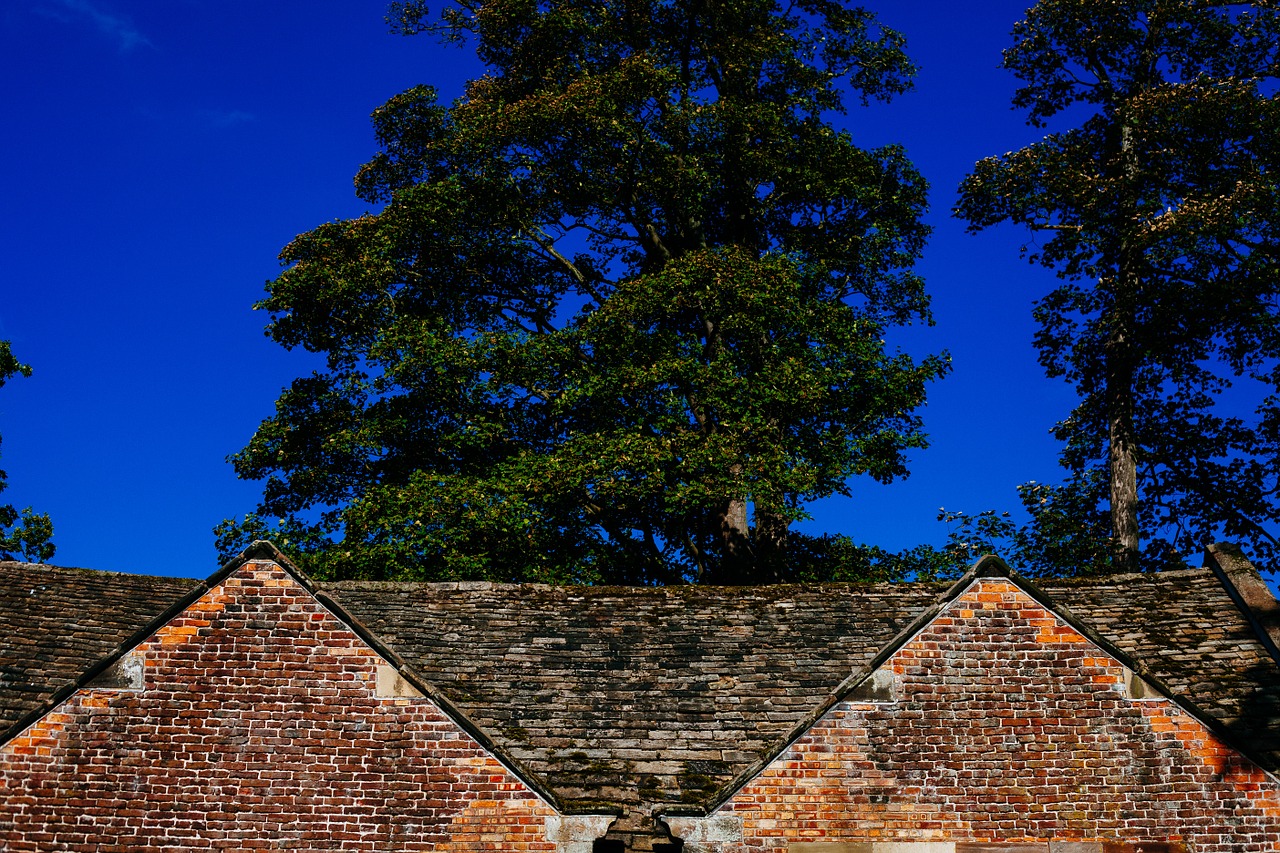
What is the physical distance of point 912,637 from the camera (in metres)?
13.3

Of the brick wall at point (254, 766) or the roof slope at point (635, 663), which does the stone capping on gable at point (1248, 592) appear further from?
the brick wall at point (254, 766)

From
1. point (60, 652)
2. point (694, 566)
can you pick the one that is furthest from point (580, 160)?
point (60, 652)

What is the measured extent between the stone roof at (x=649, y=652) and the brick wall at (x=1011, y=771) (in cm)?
30

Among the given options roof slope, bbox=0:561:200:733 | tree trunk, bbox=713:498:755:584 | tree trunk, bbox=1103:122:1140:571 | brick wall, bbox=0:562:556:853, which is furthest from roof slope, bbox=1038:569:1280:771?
roof slope, bbox=0:561:200:733

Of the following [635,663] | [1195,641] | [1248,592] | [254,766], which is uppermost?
[1248,592]

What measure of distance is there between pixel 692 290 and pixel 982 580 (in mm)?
15148

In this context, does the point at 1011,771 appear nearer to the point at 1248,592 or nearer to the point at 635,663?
the point at 635,663

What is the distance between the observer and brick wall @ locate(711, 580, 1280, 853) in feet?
40.9

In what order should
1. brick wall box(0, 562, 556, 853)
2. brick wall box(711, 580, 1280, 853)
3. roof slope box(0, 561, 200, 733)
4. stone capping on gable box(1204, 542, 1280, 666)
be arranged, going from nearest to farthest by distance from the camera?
brick wall box(0, 562, 556, 853) < brick wall box(711, 580, 1280, 853) < stone capping on gable box(1204, 542, 1280, 666) < roof slope box(0, 561, 200, 733)

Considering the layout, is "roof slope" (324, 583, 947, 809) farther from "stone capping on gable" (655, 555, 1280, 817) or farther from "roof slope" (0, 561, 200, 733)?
"roof slope" (0, 561, 200, 733)

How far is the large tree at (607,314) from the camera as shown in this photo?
25453 millimetres

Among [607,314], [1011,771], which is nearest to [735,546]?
[607,314]

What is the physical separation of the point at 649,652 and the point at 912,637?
12.7 feet

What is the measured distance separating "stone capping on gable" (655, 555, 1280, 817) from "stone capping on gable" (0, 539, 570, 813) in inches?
61.9
